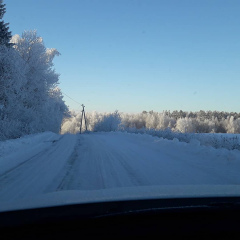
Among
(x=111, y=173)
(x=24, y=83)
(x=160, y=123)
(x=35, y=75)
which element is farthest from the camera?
(x=160, y=123)

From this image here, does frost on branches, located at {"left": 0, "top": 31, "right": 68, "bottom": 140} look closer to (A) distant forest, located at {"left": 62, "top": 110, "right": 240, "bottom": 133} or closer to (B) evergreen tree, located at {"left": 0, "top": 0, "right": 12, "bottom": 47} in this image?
(B) evergreen tree, located at {"left": 0, "top": 0, "right": 12, "bottom": 47}

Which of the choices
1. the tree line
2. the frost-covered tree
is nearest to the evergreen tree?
the tree line

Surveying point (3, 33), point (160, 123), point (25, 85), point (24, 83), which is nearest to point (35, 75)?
point (25, 85)

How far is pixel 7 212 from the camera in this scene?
2.94 meters

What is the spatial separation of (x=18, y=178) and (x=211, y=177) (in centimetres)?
563

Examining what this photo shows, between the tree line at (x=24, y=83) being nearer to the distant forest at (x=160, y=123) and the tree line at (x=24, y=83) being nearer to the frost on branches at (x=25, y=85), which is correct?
the frost on branches at (x=25, y=85)

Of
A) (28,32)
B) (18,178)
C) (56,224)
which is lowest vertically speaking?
(18,178)

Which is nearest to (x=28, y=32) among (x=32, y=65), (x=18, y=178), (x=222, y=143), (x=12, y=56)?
(x=32, y=65)

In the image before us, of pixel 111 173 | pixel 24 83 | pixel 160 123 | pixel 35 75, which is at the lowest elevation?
pixel 111 173

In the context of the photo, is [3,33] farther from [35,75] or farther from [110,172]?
[110,172]

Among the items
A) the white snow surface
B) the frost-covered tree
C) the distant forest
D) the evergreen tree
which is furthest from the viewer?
the distant forest

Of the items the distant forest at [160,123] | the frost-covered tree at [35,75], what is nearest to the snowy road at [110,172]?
the frost-covered tree at [35,75]

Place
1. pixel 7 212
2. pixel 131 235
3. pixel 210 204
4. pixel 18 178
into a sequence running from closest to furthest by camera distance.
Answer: pixel 131 235 → pixel 7 212 → pixel 210 204 → pixel 18 178

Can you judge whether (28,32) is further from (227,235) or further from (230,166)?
(227,235)
